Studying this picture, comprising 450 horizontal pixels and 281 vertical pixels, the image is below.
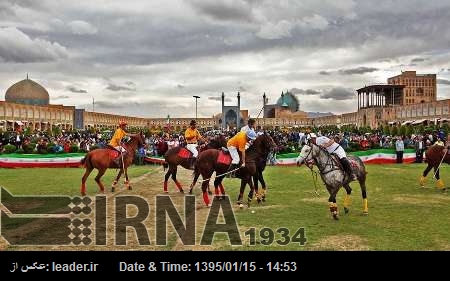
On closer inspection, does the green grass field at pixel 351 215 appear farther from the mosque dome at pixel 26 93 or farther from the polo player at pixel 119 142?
the mosque dome at pixel 26 93

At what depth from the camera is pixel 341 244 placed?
652 centimetres

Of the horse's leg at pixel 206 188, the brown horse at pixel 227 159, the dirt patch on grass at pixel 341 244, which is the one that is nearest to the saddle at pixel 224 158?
the brown horse at pixel 227 159

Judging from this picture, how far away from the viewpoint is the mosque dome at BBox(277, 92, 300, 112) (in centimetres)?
14525

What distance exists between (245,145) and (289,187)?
380 centimetres

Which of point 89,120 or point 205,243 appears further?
point 89,120

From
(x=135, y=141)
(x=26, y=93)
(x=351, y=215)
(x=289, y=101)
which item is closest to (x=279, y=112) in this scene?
(x=289, y=101)

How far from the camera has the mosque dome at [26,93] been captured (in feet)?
270

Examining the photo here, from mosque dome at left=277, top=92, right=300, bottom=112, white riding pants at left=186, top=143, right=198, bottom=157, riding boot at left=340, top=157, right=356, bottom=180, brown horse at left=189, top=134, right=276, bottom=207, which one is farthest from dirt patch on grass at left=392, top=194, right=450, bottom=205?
mosque dome at left=277, top=92, right=300, bottom=112

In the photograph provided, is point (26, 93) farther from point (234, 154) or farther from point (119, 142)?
point (234, 154)

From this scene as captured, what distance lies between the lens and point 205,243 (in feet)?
21.6

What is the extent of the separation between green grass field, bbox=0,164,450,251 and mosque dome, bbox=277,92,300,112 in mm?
131409

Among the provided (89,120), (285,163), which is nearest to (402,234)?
(285,163)

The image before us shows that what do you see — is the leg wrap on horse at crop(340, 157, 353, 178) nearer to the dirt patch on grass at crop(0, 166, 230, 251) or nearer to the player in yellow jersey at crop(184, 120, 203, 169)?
the dirt patch on grass at crop(0, 166, 230, 251)
